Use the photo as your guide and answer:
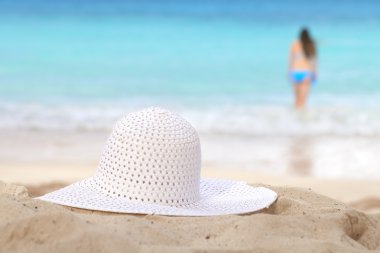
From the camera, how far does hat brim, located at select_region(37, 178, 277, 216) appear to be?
3.16 metres

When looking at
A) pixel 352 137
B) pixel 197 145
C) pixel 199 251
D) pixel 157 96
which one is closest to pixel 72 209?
pixel 197 145

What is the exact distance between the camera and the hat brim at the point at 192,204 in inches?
124

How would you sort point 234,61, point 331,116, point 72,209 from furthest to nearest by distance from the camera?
point 234,61 < point 331,116 < point 72,209

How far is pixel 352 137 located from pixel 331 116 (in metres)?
1.82

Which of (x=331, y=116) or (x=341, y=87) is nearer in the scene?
(x=331, y=116)

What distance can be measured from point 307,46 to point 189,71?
471 centimetres

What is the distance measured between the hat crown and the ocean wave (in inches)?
248

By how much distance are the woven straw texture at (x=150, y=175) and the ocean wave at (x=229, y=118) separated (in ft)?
20.6

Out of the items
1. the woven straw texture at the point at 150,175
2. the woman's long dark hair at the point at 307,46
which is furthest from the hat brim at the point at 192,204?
the woman's long dark hair at the point at 307,46

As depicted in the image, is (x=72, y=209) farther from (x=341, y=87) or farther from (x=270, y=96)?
(x=341, y=87)

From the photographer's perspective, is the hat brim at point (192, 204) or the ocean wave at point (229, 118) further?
the ocean wave at point (229, 118)

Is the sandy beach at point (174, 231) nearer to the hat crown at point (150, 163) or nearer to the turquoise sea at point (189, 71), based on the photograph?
the hat crown at point (150, 163)

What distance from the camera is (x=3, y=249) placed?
262 cm

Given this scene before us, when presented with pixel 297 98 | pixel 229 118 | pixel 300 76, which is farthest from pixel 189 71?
pixel 229 118
